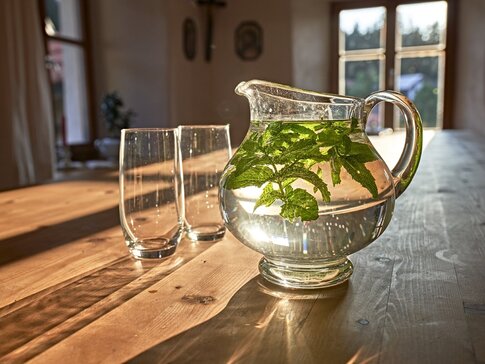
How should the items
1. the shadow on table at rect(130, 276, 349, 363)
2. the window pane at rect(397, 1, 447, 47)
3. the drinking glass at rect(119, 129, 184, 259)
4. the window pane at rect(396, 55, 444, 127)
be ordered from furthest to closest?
1. the window pane at rect(396, 55, 444, 127)
2. the window pane at rect(397, 1, 447, 47)
3. the drinking glass at rect(119, 129, 184, 259)
4. the shadow on table at rect(130, 276, 349, 363)

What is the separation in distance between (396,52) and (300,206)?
4829mm

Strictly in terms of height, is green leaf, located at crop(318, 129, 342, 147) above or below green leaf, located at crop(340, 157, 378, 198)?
above

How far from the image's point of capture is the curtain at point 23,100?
291cm

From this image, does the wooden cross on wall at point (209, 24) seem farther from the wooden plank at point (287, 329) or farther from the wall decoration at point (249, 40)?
the wooden plank at point (287, 329)

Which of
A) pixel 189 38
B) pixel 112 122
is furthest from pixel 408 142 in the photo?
pixel 189 38

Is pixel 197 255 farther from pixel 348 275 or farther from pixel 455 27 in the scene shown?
pixel 455 27

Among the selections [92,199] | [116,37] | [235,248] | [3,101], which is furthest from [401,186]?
[116,37]

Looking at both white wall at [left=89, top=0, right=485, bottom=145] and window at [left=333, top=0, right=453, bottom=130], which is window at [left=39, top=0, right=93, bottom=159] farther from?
window at [left=333, top=0, right=453, bottom=130]

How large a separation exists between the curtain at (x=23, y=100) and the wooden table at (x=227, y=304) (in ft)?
8.05

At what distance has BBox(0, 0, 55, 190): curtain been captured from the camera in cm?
291

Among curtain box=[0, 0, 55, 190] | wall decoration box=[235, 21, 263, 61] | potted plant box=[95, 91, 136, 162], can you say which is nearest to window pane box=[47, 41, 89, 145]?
potted plant box=[95, 91, 136, 162]

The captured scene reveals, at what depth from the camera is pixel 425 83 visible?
4.86 meters

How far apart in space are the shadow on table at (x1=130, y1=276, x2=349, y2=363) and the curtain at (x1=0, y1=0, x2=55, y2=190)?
2.80 m

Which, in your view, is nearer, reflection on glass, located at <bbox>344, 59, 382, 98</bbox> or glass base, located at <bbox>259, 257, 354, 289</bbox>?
glass base, located at <bbox>259, 257, 354, 289</bbox>
